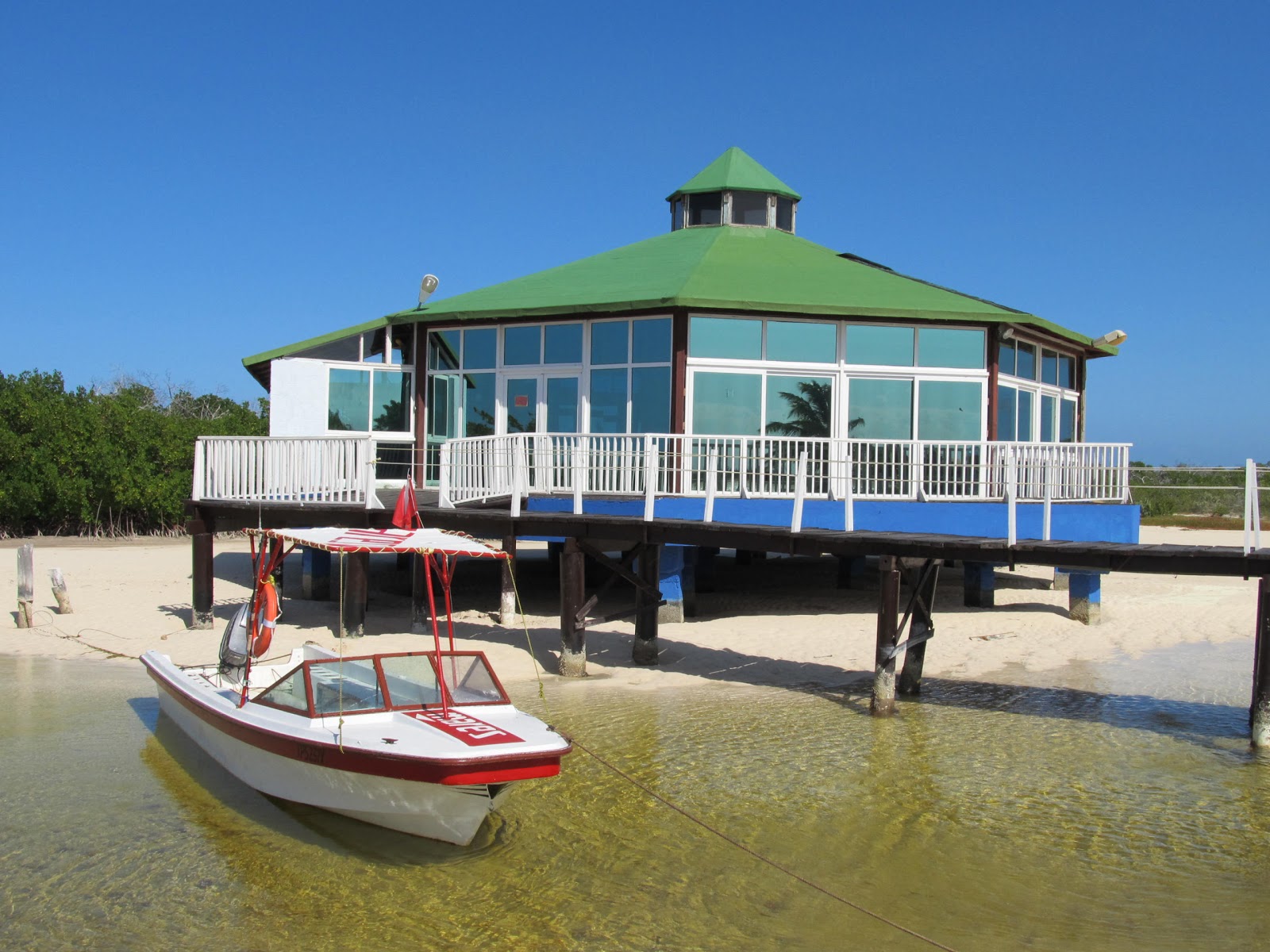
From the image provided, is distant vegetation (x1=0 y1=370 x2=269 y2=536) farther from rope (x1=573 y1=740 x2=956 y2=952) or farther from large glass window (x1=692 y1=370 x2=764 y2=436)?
rope (x1=573 y1=740 x2=956 y2=952)

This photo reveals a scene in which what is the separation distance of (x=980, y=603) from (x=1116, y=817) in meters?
10.3

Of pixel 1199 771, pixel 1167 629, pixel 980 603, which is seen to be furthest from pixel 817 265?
pixel 1199 771

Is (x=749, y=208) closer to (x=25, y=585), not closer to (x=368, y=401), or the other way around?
(x=368, y=401)

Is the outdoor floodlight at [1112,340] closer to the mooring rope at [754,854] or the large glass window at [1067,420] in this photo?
the large glass window at [1067,420]

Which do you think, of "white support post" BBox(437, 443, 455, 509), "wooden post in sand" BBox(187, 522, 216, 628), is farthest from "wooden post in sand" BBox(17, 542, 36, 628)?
"white support post" BBox(437, 443, 455, 509)

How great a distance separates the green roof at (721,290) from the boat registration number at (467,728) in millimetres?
9433

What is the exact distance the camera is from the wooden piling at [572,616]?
15023 mm

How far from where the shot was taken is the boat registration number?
862 centimetres

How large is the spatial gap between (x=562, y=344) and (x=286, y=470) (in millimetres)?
4890

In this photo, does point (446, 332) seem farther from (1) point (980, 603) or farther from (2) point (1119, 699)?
(2) point (1119, 699)

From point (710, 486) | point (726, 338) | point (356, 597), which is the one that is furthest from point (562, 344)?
point (710, 486)

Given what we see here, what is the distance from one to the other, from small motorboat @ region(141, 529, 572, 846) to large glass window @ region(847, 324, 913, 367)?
30.4 ft

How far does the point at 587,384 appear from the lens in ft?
61.1

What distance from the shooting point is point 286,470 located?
682 inches
